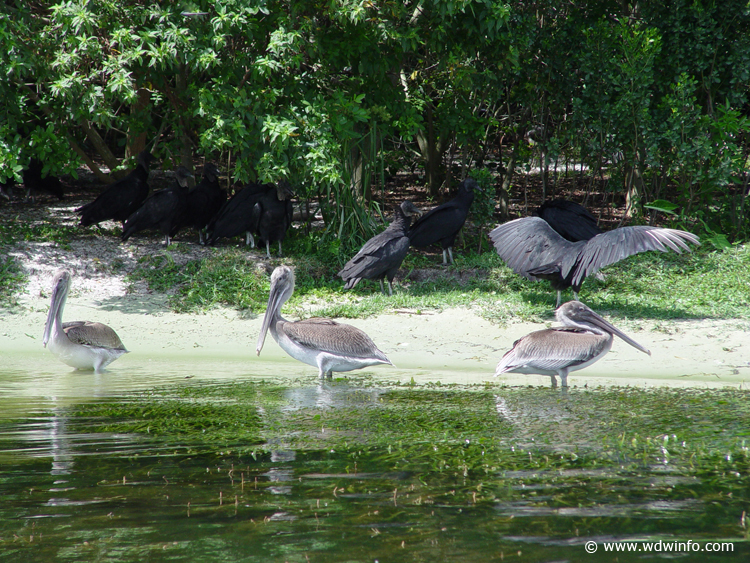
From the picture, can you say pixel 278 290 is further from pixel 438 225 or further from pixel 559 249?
pixel 438 225

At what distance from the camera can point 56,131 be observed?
10773 mm

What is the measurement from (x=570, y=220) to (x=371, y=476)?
7.25m

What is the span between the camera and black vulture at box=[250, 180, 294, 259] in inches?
416

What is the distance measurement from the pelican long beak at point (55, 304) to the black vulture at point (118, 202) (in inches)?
151

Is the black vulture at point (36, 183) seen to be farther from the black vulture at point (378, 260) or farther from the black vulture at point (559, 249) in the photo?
the black vulture at point (559, 249)

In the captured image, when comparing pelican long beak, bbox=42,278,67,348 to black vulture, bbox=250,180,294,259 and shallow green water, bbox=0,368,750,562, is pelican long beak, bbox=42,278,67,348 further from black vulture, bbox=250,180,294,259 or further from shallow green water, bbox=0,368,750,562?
black vulture, bbox=250,180,294,259

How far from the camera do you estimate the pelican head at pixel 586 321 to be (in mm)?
6277

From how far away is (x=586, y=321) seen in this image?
6363 mm

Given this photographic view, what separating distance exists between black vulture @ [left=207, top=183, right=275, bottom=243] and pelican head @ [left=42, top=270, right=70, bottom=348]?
3525 mm

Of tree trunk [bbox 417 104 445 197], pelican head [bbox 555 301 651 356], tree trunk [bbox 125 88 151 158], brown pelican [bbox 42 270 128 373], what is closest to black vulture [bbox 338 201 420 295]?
brown pelican [bbox 42 270 128 373]

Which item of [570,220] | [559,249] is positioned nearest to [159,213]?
[559,249]

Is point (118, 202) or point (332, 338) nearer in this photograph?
point (332, 338)

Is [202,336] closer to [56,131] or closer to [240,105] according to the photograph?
[240,105]

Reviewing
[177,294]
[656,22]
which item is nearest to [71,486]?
[177,294]
